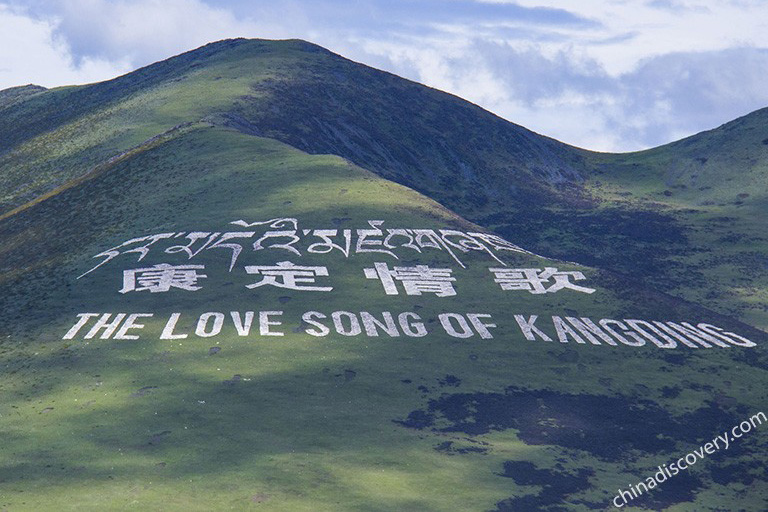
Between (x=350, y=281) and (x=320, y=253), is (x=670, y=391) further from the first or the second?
(x=320, y=253)

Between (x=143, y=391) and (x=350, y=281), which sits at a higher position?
(x=350, y=281)

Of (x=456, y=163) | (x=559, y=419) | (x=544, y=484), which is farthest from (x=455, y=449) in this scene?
(x=456, y=163)

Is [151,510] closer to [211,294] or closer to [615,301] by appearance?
[211,294]

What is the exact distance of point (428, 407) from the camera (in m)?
61.6

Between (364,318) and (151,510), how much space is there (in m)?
31.0

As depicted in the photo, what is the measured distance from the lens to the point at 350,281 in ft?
263

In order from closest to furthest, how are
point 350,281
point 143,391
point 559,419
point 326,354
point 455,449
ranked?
point 455,449 < point 559,419 < point 143,391 < point 326,354 < point 350,281

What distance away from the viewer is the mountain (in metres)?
51.4

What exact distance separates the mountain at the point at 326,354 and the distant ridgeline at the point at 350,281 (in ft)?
0.78

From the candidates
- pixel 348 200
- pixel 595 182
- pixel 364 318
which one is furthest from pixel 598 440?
pixel 595 182

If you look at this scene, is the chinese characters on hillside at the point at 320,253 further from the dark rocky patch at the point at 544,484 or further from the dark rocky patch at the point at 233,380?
the dark rocky patch at the point at 544,484

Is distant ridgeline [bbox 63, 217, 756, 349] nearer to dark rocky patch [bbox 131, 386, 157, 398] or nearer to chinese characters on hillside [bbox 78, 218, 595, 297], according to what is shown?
chinese characters on hillside [bbox 78, 218, 595, 297]

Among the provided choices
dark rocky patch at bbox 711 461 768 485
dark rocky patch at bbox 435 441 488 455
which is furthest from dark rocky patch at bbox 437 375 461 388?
dark rocky patch at bbox 711 461 768 485

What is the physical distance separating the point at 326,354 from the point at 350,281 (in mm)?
12956
